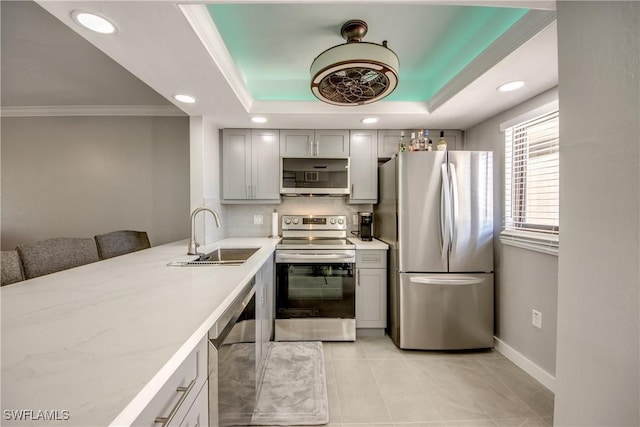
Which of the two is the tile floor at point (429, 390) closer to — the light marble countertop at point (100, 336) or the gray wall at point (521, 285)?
the gray wall at point (521, 285)

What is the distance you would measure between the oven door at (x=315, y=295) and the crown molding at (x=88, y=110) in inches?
89.9

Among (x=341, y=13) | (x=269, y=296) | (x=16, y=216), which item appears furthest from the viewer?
(x=16, y=216)

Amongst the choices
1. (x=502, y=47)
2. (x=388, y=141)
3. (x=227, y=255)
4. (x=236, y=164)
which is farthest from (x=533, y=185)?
(x=236, y=164)

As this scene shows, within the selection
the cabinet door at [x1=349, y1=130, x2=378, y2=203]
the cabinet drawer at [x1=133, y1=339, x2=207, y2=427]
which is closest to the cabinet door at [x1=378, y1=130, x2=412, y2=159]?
the cabinet door at [x1=349, y1=130, x2=378, y2=203]

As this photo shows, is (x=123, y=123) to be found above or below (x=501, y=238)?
above

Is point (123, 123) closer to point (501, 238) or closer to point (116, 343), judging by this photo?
point (116, 343)

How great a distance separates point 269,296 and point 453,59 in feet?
8.04

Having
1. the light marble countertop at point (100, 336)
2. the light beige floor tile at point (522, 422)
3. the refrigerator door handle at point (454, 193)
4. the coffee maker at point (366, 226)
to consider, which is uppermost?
the refrigerator door handle at point (454, 193)

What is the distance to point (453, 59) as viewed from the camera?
2.04 m

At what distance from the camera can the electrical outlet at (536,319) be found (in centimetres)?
191

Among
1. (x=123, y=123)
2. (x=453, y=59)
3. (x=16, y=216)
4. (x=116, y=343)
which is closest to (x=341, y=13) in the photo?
(x=453, y=59)

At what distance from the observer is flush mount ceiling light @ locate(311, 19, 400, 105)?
1.44 m

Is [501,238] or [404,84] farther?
[404,84]

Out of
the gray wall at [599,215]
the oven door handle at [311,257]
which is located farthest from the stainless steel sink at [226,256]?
the gray wall at [599,215]
